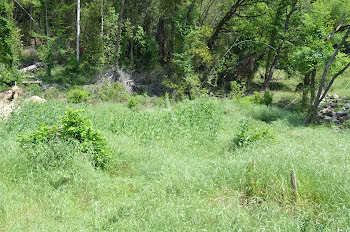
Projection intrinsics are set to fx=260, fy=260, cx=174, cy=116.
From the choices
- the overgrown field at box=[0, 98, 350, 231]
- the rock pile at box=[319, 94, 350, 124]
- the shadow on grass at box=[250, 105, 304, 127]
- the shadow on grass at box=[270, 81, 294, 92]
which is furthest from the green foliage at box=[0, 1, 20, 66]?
the shadow on grass at box=[270, 81, 294, 92]

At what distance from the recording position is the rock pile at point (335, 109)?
1134cm

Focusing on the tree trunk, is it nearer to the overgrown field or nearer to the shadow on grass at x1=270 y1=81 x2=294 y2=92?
the shadow on grass at x1=270 y1=81 x2=294 y2=92

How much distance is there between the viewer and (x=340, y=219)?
9.97 ft

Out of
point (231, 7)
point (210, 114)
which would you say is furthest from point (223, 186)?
point (231, 7)

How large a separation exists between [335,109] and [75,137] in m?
11.9

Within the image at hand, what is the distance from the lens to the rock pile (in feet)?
37.2

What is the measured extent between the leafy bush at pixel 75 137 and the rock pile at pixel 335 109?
10.2 meters

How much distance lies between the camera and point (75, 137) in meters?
5.11

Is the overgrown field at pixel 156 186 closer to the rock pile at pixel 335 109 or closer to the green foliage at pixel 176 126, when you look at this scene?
the green foliage at pixel 176 126

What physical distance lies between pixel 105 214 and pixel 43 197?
3.33ft

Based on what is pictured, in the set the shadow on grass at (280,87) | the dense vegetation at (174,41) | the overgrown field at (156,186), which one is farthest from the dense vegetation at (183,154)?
Result: the shadow on grass at (280,87)

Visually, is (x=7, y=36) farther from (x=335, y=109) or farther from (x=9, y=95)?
(x=335, y=109)

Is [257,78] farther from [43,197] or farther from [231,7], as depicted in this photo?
[43,197]

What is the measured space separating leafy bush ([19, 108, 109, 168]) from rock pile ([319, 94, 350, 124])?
10.2 meters
